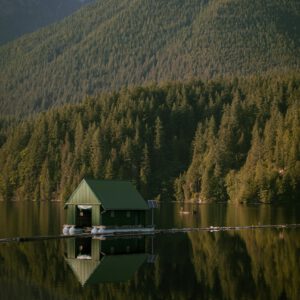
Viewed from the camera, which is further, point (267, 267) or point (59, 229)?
point (59, 229)

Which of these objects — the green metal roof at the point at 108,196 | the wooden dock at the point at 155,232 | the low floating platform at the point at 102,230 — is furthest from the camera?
the green metal roof at the point at 108,196

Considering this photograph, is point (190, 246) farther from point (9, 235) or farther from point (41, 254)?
point (9, 235)

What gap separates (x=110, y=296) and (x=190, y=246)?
82.6 ft

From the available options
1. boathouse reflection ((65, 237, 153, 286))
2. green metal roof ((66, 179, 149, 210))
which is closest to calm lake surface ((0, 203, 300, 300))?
boathouse reflection ((65, 237, 153, 286))

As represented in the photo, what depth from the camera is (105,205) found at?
8531 centimetres

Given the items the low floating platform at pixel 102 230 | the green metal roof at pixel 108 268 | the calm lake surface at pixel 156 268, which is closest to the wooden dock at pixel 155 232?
the low floating platform at pixel 102 230

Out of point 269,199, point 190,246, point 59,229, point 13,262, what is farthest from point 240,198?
point 13,262

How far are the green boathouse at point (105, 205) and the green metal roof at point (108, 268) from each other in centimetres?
2071

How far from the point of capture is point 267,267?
57.8m

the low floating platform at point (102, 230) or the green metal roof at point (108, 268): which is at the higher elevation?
the low floating platform at point (102, 230)

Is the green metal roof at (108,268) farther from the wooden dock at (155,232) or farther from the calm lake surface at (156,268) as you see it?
the wooden dock at (155,232)

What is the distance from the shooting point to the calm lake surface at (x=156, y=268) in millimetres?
49472

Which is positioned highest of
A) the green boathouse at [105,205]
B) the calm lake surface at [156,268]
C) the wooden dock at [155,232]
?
the green boathouse at [105,205]

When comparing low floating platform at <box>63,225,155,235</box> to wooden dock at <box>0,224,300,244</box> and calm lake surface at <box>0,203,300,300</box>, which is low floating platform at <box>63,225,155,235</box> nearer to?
wooden dock at <box>0,224,300,244</box>
